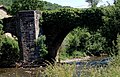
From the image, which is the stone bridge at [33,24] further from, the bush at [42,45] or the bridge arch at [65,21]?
the bush at [42,45]

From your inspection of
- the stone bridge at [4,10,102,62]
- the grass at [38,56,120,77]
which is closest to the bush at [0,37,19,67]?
the stone bridge at [4,10,102,62]

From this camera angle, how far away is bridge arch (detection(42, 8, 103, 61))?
3812 cm

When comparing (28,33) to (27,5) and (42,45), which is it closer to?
(42,45)

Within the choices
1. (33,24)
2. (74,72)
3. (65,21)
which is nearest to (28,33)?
(33,24)

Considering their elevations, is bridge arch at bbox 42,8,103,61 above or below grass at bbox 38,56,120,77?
below

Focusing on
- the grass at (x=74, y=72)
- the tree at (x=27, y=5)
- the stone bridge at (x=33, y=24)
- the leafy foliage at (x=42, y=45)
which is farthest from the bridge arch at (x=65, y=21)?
the grass at (x=74, y=72)

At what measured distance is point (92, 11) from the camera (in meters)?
37.9

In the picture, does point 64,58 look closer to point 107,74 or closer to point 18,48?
point 18,48

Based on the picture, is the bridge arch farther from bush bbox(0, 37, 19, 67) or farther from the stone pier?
bush bbox(0, 37, 19, 67)

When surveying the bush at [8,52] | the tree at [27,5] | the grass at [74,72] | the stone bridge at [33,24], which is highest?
the grass at [74,72]

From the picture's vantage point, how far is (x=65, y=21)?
3916 cm

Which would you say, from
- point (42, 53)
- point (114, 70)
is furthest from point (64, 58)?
point (114, 70)

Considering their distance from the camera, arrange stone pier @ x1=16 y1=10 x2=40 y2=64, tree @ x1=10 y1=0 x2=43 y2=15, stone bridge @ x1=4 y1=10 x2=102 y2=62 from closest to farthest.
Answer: stone bridge @ x1=4 y1=10 x2=102 y2=62
stone pier @ x1=16 y1=10 x2=40 y2=64
tree @ x1=10 y1=0 x2=43 y2=15

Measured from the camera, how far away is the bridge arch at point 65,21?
3812 centimetres
